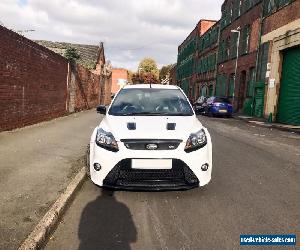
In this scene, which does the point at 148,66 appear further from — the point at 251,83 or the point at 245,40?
the point at 251,83

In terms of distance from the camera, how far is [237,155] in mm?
9148

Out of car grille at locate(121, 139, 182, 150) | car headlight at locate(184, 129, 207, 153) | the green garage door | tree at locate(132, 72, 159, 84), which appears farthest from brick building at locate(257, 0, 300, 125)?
tree at locate(132, 72, 159, 84)

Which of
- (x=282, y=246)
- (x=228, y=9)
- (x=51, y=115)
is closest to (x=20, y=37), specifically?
(x=51, y=115)

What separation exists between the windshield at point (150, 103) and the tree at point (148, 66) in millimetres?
98696

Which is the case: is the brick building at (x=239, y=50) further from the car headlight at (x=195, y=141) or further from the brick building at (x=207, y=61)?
the car headlight at (x=195, y=141)

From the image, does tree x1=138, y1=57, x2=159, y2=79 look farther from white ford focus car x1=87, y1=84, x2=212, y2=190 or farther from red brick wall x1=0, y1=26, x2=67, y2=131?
white ford focus car x1=87, y1=84, x2=212, y2=190

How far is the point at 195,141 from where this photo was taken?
5156 millimetres

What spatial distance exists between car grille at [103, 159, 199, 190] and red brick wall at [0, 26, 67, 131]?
6.42m

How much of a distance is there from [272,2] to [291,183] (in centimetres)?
2232

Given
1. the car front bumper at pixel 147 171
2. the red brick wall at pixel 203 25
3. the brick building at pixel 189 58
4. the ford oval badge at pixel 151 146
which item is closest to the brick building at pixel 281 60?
the car front bumper at pixel 147 171

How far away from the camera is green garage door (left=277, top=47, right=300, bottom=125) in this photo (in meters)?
21.0

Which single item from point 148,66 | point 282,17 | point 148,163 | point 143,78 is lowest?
point 148,163

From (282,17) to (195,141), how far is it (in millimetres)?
21219

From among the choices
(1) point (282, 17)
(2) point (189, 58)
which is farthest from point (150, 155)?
(2) point (189, 58)
